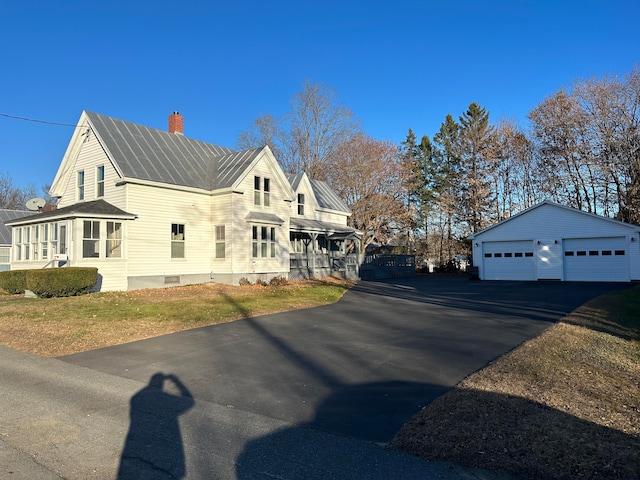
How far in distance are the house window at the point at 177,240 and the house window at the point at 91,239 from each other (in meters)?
3.21

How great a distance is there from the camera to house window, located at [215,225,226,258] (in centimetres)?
2169

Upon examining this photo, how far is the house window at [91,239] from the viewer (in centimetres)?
1792

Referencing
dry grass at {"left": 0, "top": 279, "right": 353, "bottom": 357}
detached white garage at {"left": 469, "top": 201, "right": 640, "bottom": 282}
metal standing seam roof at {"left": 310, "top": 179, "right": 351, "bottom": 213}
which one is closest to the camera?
dry grass at {"left": 0, "top": 279, "right": 353, "bottom": 357}

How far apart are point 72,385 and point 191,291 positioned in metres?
11.8

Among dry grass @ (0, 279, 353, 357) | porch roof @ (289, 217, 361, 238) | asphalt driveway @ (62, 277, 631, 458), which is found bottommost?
asphalt driveway @ (62, 277, 631, 458)

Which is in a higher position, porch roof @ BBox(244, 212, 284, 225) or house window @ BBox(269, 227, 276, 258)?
porch roof @ BBox(244, 212, 284, 225)

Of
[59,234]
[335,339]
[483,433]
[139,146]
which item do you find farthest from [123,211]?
[483,433]

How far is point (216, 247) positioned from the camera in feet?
72.1

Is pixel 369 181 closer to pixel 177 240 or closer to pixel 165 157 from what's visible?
pixel 165 157

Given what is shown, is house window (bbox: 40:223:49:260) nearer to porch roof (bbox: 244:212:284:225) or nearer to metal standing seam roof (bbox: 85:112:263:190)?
metal standing seam roof (bbox: 85:112:263:190)

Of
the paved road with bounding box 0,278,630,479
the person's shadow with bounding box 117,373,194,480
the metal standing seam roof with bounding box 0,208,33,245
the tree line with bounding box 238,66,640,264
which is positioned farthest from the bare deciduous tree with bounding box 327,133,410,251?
the person's shadow with bounding box 117,373,194,480

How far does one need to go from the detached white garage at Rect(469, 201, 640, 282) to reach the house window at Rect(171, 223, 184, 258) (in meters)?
19.6

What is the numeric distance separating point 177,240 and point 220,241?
6.76ft

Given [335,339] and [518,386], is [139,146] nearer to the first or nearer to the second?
[335,339]
